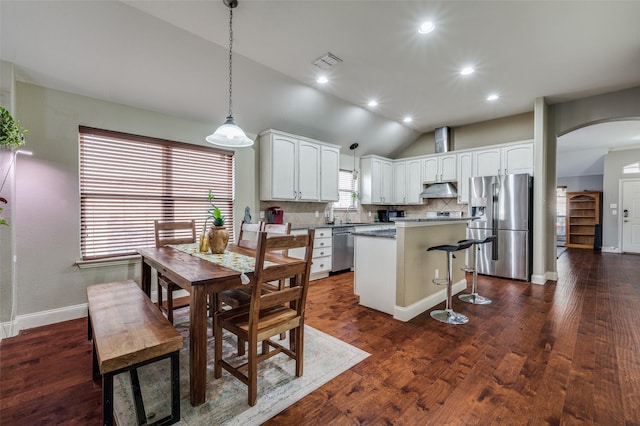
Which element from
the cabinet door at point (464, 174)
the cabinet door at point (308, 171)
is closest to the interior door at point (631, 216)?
the cabinet door at point (464, 174)

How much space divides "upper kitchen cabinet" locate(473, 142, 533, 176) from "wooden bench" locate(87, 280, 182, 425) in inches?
219

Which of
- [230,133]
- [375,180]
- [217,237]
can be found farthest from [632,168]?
[217,237]

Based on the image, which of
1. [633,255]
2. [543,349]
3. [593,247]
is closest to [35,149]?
[543,349]

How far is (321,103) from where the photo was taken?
4.48m

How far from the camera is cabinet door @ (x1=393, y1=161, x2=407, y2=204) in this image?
650 cm

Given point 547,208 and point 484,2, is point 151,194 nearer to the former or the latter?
point 484,2

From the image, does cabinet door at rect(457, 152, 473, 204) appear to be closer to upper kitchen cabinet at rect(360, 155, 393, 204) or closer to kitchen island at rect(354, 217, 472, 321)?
upper kitchen cabinet at rect(360, 155, 393, 204)

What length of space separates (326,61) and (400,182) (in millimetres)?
3896

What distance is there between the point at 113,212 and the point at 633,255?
11558 millimetres

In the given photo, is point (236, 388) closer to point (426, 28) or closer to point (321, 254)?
point (321, 254)

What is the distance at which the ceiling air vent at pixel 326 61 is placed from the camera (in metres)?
3.22

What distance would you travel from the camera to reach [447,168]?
5.76 m

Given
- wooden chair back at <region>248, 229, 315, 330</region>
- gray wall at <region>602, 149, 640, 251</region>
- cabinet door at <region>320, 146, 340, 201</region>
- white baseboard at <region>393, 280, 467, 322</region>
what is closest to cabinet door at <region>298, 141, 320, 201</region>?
cabinet door at <region>320, 146, 340, 201</region>

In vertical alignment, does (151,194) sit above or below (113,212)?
above
